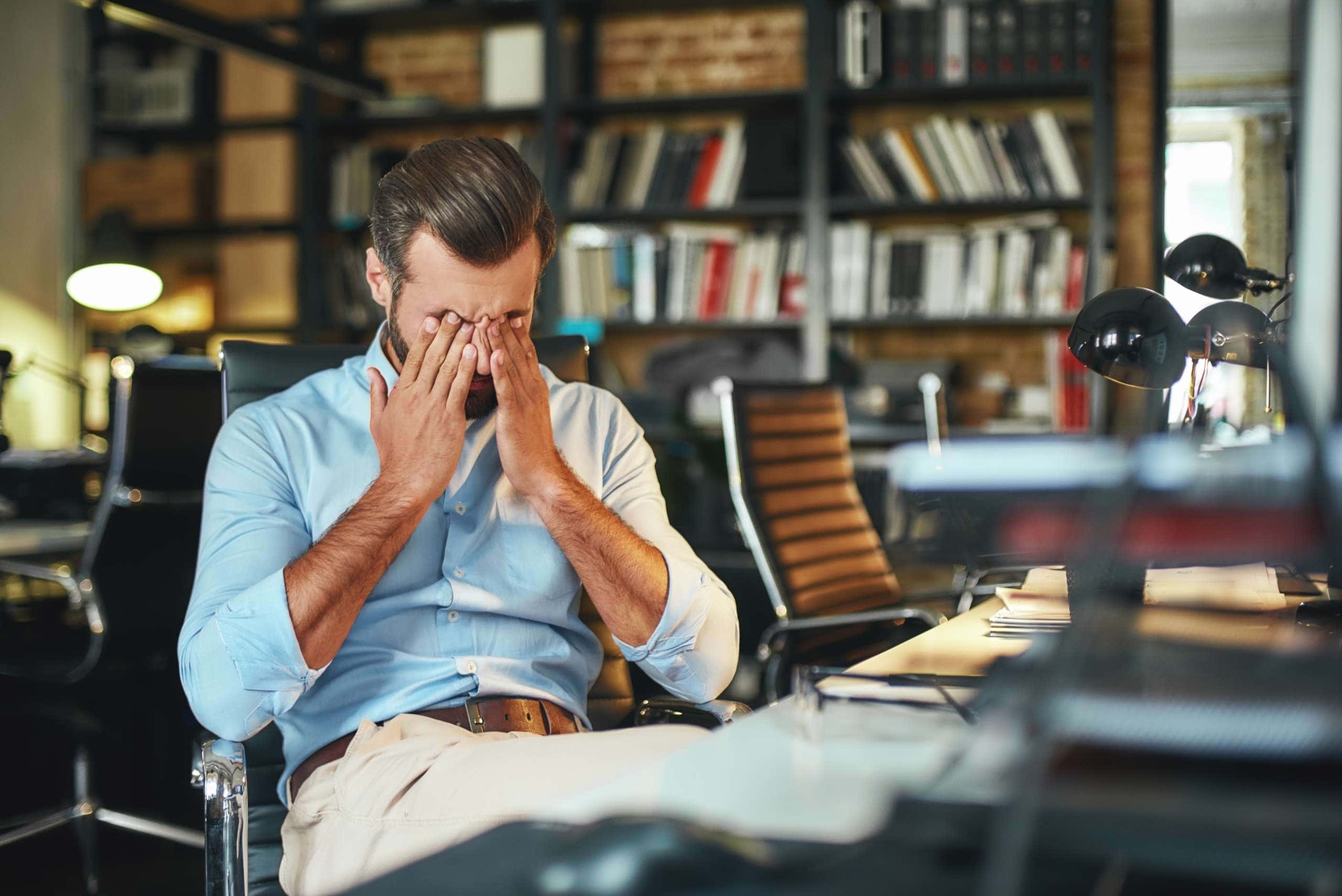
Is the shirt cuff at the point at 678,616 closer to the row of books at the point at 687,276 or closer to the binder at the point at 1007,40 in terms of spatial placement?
the row of books at the point at 687,276

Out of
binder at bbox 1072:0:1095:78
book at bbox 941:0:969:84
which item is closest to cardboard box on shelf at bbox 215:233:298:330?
book at bbox 941:0:969:84

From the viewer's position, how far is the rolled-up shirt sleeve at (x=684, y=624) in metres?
1.31

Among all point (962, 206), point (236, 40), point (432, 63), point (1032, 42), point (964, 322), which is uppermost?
point (432, 63)

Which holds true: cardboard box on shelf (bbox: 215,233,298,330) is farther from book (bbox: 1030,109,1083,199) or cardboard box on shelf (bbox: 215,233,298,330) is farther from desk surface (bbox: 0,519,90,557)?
book (bbox: 1030,109,1083,199)

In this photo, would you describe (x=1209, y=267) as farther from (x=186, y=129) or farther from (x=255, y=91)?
(x=186, y=129)

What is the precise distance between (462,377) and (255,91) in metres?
3.80

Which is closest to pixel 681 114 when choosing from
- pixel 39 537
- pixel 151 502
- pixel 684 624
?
pixel 151 502

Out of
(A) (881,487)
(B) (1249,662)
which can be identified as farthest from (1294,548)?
(A) (881,487)

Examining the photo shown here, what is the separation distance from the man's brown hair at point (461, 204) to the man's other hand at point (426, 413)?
3.6 inches

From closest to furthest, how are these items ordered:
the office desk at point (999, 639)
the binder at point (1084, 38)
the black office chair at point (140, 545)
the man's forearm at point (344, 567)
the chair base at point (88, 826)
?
the office desk at point (999, 639)
the man's forearm at point (344, 567)
the chair base at point (88, 826)
the black office chair at point (140, 545)
the binder at point (1084, 38)

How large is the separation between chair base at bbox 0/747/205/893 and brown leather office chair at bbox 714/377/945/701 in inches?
49.4

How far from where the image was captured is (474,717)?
1263mm

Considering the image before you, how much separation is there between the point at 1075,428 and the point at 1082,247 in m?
0.61

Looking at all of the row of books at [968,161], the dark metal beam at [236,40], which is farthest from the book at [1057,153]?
the dark metal beam at [236,40]
